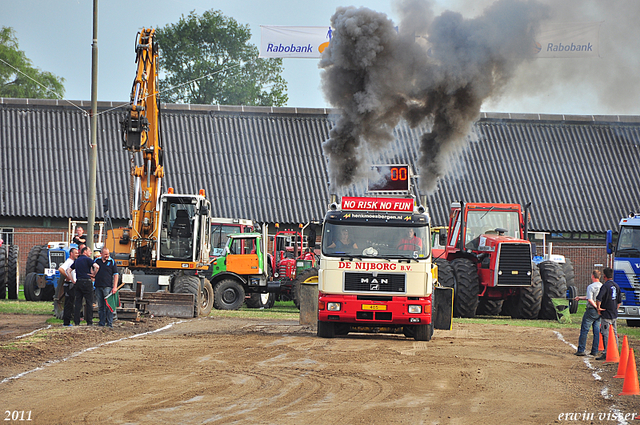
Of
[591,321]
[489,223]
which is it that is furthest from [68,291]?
[489,223]

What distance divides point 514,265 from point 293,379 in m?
12.5

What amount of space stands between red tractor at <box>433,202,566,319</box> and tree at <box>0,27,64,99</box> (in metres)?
43.8

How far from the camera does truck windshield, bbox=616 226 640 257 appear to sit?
21109 mm

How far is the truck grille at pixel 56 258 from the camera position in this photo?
27.9 m

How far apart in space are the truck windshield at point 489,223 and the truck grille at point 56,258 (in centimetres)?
1401

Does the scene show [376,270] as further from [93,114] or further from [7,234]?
[7,234]

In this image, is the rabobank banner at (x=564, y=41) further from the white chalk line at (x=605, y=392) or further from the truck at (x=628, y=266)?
the white chalk line at (x=605, y=392)

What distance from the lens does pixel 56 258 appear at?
91.8ft

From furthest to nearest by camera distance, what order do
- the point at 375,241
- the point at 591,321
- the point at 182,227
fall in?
1. the point at 182,227
2. the point at 375,241
3. the point at 591,321

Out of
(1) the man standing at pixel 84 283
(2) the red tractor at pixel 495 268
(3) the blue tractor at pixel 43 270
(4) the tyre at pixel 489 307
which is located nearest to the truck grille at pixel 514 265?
(2) the red tractor at pixel 495 268

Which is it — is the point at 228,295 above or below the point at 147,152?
below

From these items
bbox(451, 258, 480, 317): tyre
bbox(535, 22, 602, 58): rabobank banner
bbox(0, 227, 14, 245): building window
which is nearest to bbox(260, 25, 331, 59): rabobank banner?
bbox(535, 22, 602, 58): rabobank banner

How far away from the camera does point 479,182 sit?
131 feet

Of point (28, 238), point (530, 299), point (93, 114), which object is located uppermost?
point (93, 114)
